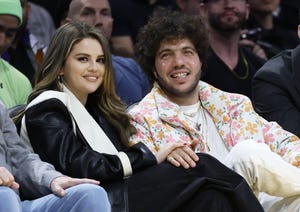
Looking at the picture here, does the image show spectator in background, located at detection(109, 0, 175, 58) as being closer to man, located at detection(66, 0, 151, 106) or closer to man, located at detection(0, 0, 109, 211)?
man, located at detection(66, 0, 151, 106)

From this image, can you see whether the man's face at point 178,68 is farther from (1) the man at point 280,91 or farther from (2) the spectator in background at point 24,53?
(2) the spectator in background at point 24,53

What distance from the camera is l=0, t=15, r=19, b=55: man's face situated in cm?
496

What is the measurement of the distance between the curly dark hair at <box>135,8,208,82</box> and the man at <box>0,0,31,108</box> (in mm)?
594

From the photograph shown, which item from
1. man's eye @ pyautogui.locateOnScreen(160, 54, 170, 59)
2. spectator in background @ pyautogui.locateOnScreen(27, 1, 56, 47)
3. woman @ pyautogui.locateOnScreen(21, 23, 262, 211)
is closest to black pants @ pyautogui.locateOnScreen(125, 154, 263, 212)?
woman @ pyautogui.locateOnScreen(21, 23, 262, 211)

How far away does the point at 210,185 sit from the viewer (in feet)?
13.7

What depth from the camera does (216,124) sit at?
15.8ft

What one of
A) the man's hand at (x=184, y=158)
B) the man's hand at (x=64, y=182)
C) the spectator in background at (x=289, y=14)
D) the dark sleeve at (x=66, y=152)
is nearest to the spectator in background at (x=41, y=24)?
the spectator in background at (x=289, y=14)

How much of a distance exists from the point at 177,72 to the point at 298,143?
66 centimetres

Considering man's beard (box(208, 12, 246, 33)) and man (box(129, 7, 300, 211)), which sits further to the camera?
man's beard (box(208, 12, 246, 33))

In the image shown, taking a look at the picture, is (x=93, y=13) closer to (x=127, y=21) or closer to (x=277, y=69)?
(x=127, y=21)

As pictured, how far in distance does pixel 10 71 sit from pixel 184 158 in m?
1.18

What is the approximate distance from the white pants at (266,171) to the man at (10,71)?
1166mm

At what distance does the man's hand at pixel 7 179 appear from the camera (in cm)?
384

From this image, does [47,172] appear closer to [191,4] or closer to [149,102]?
[149,102]
